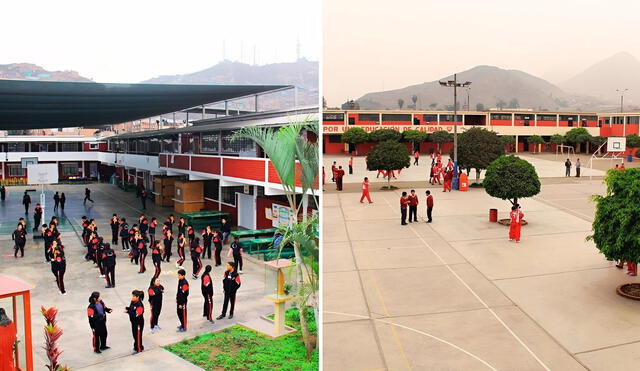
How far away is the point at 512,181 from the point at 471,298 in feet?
24.1

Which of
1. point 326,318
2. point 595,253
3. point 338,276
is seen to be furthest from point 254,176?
point 595,253

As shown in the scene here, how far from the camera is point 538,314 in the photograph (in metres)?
9.45

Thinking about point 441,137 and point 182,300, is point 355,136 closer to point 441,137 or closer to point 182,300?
point 441,137

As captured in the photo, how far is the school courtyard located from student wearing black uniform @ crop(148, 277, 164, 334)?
8.96ft

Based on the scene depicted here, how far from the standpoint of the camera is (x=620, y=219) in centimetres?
980

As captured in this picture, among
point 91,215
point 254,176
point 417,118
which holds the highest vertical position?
point 417,118

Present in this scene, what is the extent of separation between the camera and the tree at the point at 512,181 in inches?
657

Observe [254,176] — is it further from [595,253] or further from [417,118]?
[417,118]

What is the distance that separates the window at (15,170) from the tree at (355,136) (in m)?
27.3

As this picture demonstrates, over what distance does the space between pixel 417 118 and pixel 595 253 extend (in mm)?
47213

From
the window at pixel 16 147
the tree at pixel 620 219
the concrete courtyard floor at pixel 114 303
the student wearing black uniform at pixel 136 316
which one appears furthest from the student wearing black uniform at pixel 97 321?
the window at pixel 16 147

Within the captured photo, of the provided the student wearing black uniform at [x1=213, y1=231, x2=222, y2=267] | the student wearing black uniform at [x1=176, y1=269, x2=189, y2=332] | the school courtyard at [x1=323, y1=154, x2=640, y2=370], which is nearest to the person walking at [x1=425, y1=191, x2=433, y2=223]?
the school courtyard at [x1=323, y1=154, x2=640, y2=370]

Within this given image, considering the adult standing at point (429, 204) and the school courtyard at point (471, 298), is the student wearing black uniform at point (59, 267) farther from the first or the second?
the adult standing at point (429, 204)

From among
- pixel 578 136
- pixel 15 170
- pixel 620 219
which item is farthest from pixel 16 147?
pixel 578 136
